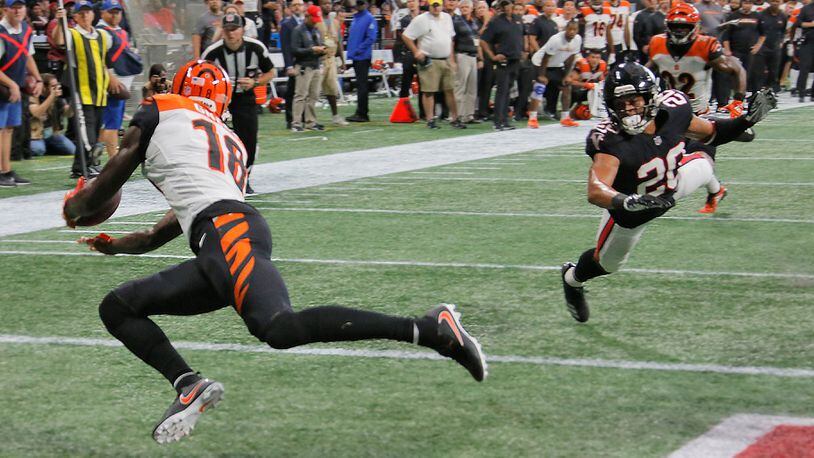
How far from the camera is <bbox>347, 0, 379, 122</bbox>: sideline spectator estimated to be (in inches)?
725

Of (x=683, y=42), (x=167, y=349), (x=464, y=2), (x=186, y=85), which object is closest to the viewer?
(x=167, y=349)

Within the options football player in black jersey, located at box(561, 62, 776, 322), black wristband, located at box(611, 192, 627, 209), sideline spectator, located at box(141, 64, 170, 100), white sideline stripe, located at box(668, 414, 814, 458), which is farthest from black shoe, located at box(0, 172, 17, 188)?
white sideline stripe, located at box(668, 414, 814, 458)

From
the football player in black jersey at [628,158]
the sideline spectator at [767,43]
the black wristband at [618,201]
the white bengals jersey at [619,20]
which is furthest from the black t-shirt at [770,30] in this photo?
the black wristband at [618,201]

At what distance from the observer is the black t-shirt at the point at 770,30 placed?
69.3 feet

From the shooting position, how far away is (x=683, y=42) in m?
9.96

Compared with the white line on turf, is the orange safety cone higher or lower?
lower

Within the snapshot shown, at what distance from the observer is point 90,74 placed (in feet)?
40.8

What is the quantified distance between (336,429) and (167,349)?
2.40 ft

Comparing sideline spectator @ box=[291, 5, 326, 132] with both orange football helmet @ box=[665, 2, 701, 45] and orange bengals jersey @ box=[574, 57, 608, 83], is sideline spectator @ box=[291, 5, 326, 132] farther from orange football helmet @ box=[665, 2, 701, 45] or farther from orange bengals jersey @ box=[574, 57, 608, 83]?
orange football helmet @ box=[665, 2, 701, 45]

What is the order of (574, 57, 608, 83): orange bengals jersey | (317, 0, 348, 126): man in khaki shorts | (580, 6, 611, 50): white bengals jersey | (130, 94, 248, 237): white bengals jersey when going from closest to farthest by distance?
(130, 94, 248, 237): white bengals jersey, (317, 0, 348, 126): man in khaki shorts, (574, 57, 608, 83): orange bengals jersey, (580, 6, 611, 50): white bengals jersey

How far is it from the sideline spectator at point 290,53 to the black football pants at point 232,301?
13.0 meters

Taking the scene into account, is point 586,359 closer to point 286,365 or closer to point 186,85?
point 286,365

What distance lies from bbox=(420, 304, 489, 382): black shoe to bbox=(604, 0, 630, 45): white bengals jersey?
674 inches

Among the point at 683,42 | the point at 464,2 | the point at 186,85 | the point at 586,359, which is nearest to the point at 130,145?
the point at 186,85
